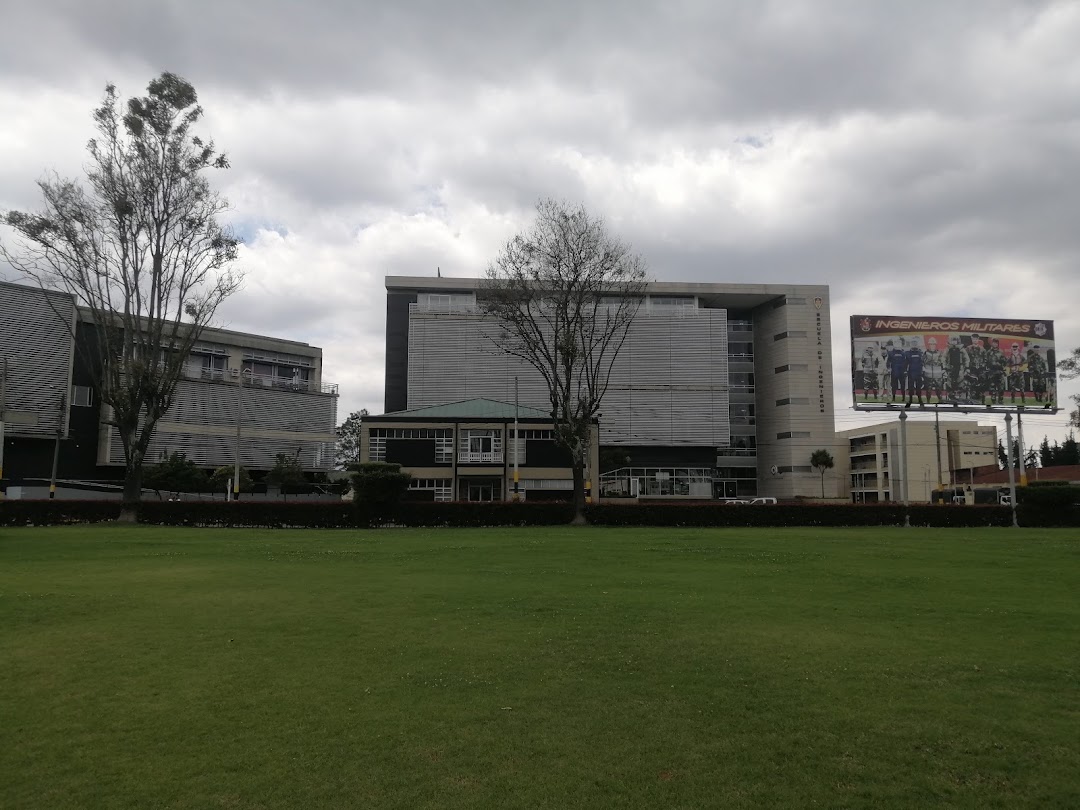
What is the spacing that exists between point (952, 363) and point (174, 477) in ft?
173

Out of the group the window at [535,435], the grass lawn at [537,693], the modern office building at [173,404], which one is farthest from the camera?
the window at [535,435]

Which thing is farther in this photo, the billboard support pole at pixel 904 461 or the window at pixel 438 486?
the window at pixel 438 486

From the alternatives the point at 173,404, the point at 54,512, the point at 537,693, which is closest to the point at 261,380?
the point at 173,404

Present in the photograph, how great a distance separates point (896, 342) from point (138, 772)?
50.9 meters

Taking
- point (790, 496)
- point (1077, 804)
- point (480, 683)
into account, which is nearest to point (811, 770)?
point (1077, 804)

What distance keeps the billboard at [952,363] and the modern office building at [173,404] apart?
4127 cm

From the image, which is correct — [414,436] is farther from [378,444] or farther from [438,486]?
[438,486]

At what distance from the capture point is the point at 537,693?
23.9 ft

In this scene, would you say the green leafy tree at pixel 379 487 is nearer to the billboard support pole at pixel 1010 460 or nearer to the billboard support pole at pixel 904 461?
the billboard support pole at pixel 904 461

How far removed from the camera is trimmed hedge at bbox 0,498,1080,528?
35094 mm

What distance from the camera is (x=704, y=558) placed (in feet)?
64.8

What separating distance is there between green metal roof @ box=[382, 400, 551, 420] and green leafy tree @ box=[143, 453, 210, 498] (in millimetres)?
14481

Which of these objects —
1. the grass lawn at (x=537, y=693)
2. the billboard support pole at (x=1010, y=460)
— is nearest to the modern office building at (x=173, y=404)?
the grass lawn at (x=537, y=693)

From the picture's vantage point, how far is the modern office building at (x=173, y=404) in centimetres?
5478
